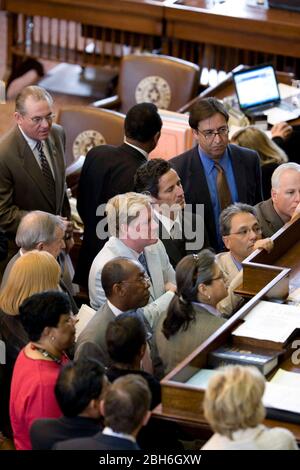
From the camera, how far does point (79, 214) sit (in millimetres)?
5734

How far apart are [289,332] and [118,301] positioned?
0.63m

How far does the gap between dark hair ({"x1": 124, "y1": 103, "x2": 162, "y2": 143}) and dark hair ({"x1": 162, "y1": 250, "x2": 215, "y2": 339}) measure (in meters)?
1.26

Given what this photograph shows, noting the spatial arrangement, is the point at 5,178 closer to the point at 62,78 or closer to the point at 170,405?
the point at 170,405

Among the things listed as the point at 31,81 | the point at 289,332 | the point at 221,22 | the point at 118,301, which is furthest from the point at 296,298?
the point at 31,81

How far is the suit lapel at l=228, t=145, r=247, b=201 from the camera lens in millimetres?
5523

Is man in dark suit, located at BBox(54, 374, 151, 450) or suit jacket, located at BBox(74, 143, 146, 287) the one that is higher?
man in dark suit, located at BBox(54, 374, 151, 450)

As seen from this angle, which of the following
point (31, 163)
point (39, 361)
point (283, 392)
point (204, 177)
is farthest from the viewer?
point (204, 177)

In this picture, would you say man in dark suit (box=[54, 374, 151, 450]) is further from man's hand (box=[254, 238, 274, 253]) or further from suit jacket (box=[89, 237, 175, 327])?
man's hand (box=[254, 238, 274, 253])

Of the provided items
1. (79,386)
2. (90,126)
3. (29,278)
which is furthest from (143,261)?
(90,126)

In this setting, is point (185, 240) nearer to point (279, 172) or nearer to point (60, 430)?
point (279, 172)

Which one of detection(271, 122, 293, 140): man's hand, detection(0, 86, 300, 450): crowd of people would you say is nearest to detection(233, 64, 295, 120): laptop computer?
detection(271, 122, 293, 140): man's hand

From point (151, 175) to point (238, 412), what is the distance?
6.51ft

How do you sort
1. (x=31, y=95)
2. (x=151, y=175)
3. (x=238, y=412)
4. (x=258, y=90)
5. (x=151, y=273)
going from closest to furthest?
(x=238, y=412) → (x=151, y=273) → (x=151, y=175) → (x=31, y=95) → (x=258, y=90)

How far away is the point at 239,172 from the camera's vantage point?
5.52 meters
